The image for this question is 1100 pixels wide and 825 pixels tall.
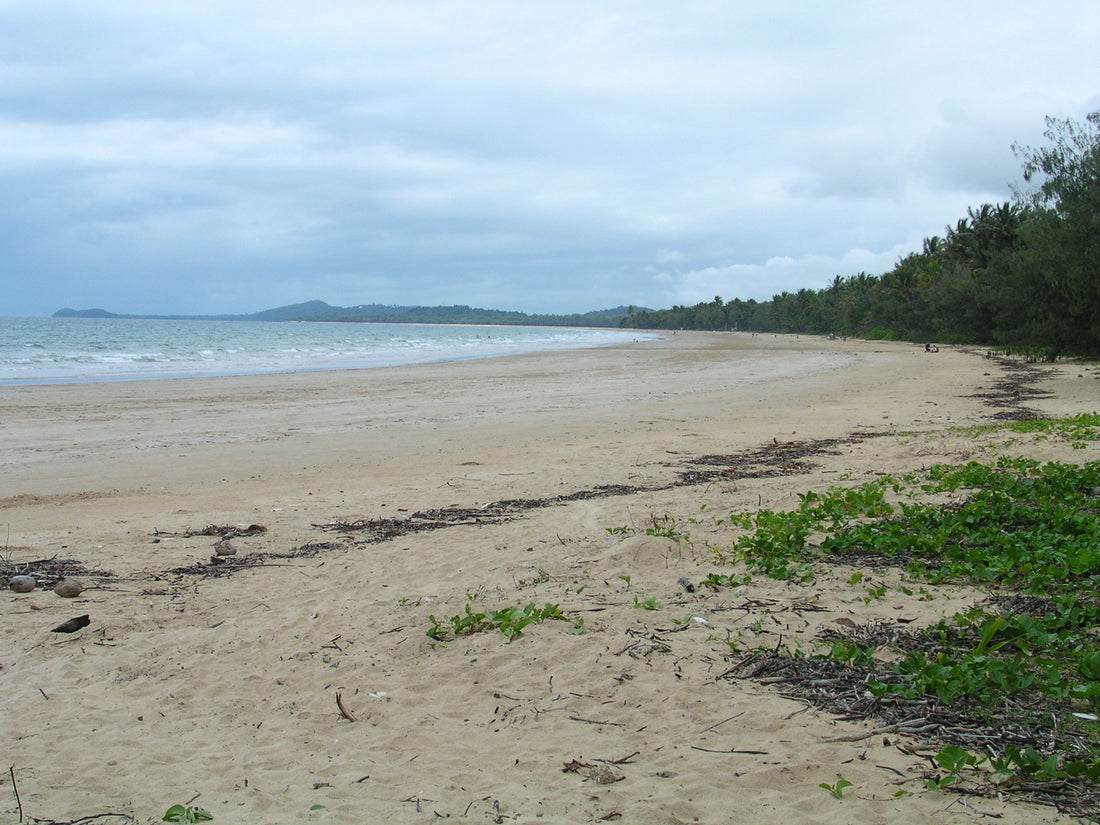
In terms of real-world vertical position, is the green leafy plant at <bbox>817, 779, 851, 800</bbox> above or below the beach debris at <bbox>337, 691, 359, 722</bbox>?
above

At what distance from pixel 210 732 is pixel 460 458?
8098mm

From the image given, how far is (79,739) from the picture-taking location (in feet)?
12.0

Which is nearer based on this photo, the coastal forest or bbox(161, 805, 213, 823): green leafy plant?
bbox(161, 805, 213, 823): green leafy plant

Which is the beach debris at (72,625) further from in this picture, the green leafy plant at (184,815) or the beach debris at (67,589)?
the green leafy plant at (184,815)

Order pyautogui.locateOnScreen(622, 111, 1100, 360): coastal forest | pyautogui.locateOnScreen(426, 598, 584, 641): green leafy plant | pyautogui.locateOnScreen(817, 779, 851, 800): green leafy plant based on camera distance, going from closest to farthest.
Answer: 1. pyautogui.locateOnScreen(817, 779, 851, 800): green leafy plant
2. pyautogui.locateOnScreen(426, 598, 584, 641): green leafy plant
3. pyautogui.locateOnScreen(622, 111, 1100, 360): coastal forest

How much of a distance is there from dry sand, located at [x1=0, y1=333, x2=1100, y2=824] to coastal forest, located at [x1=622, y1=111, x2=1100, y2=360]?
17547 millimetres

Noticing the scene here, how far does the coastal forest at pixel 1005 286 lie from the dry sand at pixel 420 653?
17547 millimetres

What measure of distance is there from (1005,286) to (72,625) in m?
42.4

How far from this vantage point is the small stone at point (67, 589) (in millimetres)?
5484

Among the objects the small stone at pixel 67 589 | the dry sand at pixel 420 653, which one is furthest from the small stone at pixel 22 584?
the small stone at pixel 67 589

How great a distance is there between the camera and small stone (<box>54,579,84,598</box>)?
5484mm

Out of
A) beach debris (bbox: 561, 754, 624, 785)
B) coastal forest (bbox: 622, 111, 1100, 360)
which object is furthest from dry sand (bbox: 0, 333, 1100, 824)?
coastal forest (bbox: 622, 111, 1100, 360)

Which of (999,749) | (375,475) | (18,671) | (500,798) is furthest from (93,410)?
(999,749)

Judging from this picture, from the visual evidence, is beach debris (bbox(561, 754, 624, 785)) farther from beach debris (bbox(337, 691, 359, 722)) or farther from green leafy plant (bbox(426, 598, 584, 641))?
green leafy plant (bbox(426, 598, 584, 641))
